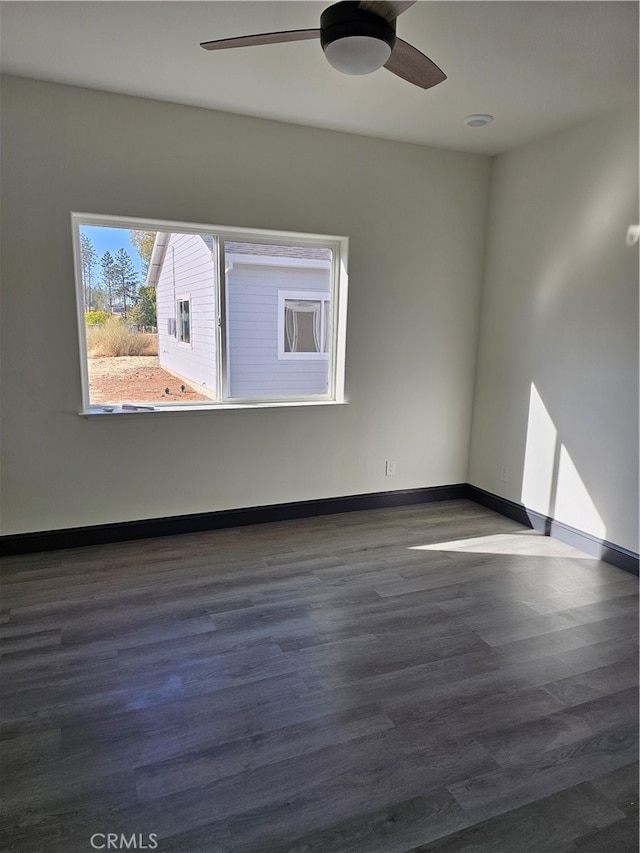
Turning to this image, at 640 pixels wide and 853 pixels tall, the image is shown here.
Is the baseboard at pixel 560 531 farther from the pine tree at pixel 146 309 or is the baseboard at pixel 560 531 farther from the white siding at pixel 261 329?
the pine tree at pixel 146 309

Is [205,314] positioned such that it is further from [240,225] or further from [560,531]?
[560,531]

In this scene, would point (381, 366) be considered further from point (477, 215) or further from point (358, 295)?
point (477, 215)

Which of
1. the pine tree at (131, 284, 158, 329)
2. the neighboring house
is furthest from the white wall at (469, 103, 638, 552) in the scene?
the pine tree at (131, 284, 158, 329)

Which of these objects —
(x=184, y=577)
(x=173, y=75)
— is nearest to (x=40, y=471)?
(x=184, y=577)

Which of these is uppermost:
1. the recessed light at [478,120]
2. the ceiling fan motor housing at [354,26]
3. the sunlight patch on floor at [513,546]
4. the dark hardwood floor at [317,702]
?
the recessed light at [478,120]

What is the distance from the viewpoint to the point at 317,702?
80.1 inches

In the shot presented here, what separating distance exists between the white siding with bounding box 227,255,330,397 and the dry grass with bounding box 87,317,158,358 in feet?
1.80

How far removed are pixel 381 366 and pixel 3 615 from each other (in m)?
2.87

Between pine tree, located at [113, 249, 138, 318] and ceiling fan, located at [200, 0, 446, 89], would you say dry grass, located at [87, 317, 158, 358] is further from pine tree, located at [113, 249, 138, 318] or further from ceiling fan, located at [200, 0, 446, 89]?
ceiling fan, located at [200, 0, 446, 89]

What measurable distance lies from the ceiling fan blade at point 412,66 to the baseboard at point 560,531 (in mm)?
2777

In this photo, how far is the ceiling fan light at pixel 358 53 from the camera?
5.82ft

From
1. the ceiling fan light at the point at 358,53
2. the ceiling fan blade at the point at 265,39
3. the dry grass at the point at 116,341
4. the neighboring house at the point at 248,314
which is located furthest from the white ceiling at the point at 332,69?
the dry grass at the point at 116,341

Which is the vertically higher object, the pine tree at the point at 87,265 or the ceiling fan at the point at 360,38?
the ceiling fan at the point at 360,38

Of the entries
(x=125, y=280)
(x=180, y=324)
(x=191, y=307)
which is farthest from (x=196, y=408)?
(x=125, y=280)
